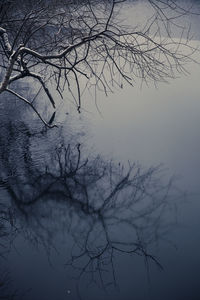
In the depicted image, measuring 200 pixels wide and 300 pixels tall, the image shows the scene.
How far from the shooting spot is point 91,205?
427cm

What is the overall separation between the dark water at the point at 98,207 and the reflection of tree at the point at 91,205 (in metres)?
0.01

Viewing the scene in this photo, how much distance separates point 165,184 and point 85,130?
5.94 feet

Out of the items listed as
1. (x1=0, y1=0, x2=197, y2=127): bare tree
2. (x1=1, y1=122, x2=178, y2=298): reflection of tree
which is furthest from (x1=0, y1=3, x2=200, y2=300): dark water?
(x1=0, y1=0, x2=197, y2=127): bare tree

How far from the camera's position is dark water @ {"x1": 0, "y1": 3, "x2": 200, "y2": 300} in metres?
3.10

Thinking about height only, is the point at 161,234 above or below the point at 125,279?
above

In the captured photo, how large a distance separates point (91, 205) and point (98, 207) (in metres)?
0.08

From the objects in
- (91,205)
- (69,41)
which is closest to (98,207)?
(91,205)

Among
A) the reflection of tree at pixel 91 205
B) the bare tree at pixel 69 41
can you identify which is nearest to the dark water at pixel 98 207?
the reflection of tree at pixel 91 205

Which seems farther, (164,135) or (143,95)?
(143,95)

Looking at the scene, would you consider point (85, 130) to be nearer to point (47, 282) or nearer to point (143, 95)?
point (143, 95)

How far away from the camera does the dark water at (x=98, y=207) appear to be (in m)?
3.10

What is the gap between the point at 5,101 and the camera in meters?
6.91

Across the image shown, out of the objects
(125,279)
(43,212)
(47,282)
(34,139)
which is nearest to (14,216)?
(43,212)

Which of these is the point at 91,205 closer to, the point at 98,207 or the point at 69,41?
the point at 98,207
